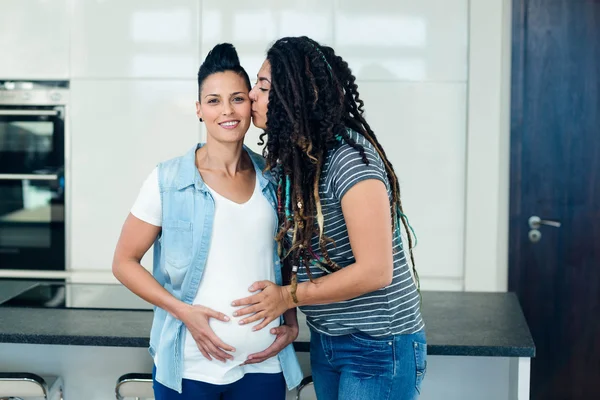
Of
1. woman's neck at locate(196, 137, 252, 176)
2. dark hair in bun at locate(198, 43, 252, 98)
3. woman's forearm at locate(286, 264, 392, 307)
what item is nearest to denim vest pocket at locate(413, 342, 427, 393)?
woman's forearm at locate(286, 264, 392, 307)

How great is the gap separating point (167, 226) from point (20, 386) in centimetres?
67

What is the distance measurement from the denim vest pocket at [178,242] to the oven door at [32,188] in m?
1.69

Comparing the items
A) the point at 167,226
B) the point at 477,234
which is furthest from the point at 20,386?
the point at 477,234

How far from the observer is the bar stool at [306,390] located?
5.85 ft

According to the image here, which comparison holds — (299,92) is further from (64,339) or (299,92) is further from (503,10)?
(503,10)

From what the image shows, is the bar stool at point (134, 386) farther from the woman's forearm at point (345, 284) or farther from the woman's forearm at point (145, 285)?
the woman's forearm at point (345, 284)

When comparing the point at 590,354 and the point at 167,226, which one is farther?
the point at 590,354

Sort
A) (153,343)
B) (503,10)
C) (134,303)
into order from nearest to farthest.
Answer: (153,343), (134,303), (503,10)

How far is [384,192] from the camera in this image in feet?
4.31

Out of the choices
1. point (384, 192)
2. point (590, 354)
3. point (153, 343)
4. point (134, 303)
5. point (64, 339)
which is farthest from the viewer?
point (590, 354)

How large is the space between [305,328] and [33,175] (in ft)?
5.65

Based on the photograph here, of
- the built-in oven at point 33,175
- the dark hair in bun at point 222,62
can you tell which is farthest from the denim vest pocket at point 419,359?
the built-in oven at point 33,175

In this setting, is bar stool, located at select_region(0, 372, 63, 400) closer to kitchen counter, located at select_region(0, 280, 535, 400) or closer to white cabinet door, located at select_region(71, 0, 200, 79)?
kitchen counter, located at select_region(0, 280, 535, 400)

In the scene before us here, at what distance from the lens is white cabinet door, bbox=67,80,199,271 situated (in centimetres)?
295
